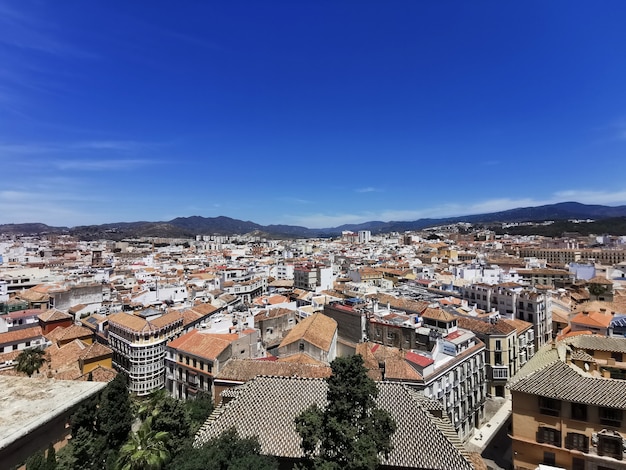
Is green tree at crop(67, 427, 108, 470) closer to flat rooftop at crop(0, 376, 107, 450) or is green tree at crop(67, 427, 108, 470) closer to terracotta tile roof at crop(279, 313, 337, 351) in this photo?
flat rooftop at crop(0, 376, 107, 450)

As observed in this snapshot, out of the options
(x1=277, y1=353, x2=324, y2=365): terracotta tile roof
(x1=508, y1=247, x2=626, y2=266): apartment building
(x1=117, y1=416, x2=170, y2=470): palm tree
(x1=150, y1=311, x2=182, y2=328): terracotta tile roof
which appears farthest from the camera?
(x1=508, y1=247, x2=626, y2=266): apartment building

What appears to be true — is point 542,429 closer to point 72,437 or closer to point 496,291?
point 72,437

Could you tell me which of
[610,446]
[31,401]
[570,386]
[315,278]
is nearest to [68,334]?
[31,401]

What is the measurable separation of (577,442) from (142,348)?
36.1m

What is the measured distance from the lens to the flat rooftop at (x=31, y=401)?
8.94 m

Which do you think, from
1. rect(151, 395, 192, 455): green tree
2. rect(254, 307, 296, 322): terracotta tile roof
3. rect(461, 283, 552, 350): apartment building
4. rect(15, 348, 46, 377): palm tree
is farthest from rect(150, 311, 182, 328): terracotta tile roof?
rect(461, 283, 552, 350): apartment building

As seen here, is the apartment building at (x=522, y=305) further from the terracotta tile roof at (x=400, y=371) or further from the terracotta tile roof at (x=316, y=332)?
the terracotta tile roof at (x=400, y=371)

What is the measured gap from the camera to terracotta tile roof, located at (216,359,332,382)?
84.5ft

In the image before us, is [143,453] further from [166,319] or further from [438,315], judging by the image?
[166,319]

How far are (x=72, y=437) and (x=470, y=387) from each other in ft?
92.6

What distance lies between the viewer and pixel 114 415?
60.1 feet

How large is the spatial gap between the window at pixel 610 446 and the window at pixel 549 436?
1.75 metres

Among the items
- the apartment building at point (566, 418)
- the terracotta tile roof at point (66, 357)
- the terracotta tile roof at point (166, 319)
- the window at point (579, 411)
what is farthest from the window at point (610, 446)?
the terracotta tile roof at point (66, 357)

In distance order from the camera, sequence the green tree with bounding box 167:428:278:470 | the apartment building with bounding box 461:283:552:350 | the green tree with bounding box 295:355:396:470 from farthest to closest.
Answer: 1. the apartment building with bounding box 461:283:552:350
2. the green tree with bounding box 167:428:278:470
3. the green tree with bounding box 295:355:396:470
